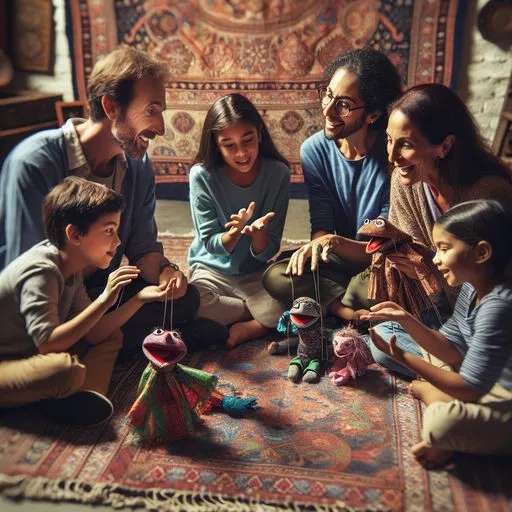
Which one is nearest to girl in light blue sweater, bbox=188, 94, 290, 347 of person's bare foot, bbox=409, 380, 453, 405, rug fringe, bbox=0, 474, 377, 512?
person's bare foot, bbox=409, 380, 453, 405

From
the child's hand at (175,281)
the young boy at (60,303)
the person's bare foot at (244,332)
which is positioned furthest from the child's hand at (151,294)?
the person's bare foot at (244,332)

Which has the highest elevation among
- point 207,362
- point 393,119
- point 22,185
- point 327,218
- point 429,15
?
point 429,15

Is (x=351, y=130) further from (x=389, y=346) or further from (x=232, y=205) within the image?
(x=389, y=346)

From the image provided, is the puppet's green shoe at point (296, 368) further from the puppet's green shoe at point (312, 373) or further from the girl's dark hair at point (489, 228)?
the girl's dark hair at point (489, 228)

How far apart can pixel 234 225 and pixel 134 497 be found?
1.05 metres

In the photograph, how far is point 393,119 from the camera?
6.26ft

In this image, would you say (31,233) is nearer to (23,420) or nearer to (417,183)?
(23,420)

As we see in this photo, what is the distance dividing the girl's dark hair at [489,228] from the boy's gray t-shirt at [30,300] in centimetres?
115

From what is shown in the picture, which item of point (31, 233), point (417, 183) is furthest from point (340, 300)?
point (31, 233)

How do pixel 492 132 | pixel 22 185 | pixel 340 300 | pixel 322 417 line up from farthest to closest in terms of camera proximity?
pixel 492 132
pixel 340 300
pixel 22 185
pixel 322 417

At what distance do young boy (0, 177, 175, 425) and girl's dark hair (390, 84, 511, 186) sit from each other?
0.97 metres

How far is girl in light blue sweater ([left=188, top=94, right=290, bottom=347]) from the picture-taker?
231cm

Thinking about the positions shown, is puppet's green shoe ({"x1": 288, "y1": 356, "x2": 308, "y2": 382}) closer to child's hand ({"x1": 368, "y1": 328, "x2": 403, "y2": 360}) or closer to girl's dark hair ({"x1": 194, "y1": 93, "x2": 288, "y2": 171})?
child's hand ({"x1": 368, "y1": 328, "x2": 403, "y2": 360})

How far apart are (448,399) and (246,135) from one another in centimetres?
116
